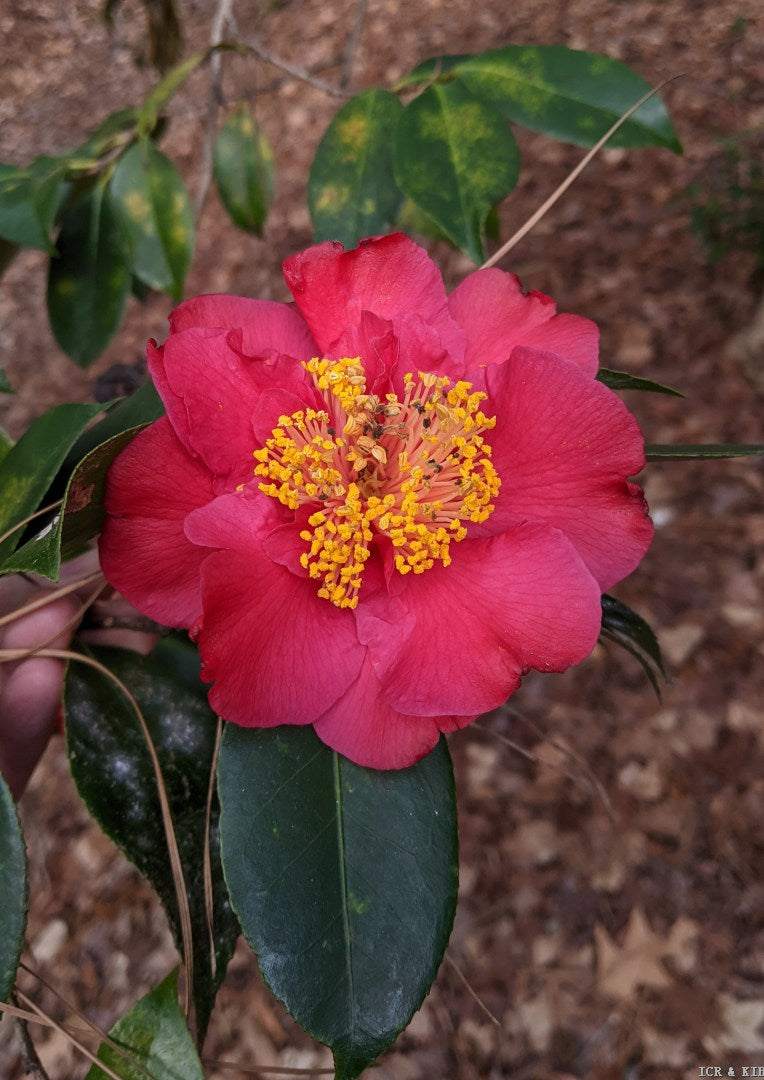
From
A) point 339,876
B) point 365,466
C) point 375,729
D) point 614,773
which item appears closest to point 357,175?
point 365,466

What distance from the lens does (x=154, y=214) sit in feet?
3.70

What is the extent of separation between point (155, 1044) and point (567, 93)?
3.39 feet

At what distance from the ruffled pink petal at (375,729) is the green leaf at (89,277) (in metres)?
0.72

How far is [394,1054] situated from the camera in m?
1.71

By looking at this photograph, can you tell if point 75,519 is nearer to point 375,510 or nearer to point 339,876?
point 375,510

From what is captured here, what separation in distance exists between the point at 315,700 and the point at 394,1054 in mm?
1361

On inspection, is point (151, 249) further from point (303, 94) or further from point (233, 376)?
point (303, 94)

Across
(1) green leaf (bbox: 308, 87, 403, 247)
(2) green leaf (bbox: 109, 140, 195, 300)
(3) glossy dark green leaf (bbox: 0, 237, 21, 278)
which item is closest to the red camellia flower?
(1) green leaf (bbox: 308, 87, 403, 247)

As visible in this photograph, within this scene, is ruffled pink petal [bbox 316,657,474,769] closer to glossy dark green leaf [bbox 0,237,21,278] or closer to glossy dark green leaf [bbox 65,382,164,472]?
glossy dark green leaf [bbox 65,382,164,472]

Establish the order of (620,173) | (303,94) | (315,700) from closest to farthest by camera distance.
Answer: (315,700), (620,173), (303,94)

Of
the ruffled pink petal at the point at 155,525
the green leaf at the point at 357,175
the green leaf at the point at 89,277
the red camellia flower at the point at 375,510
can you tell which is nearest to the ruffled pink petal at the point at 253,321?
the red camellia flower at the point at 375,510

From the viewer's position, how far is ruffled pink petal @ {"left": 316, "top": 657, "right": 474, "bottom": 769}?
2.32 feet

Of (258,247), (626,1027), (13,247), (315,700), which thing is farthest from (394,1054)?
(258,247)

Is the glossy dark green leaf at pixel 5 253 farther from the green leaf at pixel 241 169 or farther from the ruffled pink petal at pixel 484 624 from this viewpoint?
the ruffled pink petal at pixel 484 624
